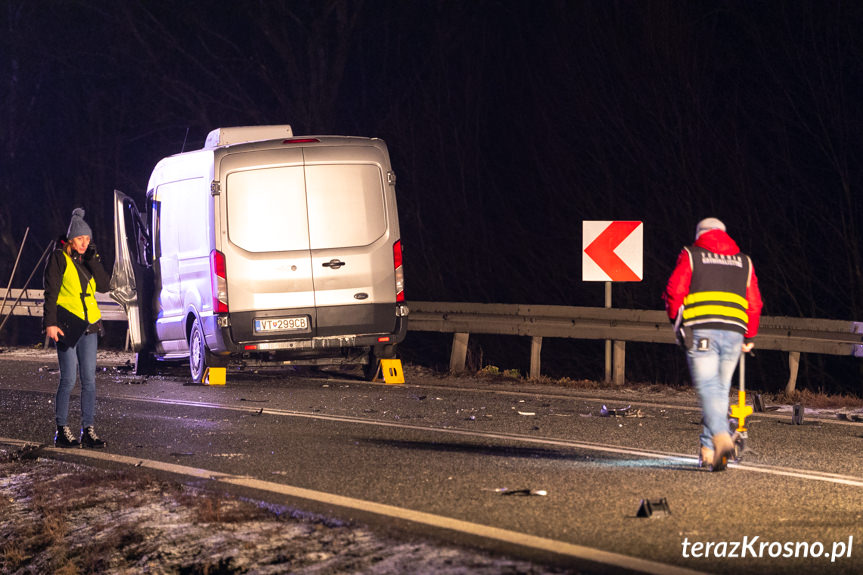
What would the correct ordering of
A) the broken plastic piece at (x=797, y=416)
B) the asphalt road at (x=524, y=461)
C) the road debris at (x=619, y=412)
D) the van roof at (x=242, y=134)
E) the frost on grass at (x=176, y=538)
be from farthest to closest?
the van roof at (x=242, y=134)
the road debris at (x=619, y=412)
the broken plastic piece at (x=797, y=416)
the asphalt road at (x=524, y=461)
the frost on grass at (x=176, y=538)

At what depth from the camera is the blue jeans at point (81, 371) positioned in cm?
988

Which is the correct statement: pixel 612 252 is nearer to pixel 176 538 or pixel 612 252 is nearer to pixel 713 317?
pixel 713 317

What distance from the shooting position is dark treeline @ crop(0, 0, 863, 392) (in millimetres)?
19234

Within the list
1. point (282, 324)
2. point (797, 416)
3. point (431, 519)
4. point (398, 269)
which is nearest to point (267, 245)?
point (282, 324)

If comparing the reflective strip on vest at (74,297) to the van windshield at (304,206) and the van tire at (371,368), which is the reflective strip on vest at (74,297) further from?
the van tire at (371,368)

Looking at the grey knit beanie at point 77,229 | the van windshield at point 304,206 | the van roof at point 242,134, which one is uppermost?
the van roof at point 242,134

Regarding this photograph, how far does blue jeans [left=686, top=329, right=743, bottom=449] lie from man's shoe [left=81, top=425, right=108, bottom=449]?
4.78 m

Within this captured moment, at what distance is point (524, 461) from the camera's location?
8.74m

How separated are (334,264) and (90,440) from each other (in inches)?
176

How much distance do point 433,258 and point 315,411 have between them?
13.5 meters

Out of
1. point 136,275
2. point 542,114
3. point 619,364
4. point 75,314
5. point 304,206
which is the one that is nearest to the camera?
point 75,314

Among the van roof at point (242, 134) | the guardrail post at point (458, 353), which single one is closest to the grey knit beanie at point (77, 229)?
the van roof at point (242, 134)

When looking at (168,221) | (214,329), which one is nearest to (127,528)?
(214,329)

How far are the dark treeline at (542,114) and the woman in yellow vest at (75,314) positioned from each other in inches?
215
